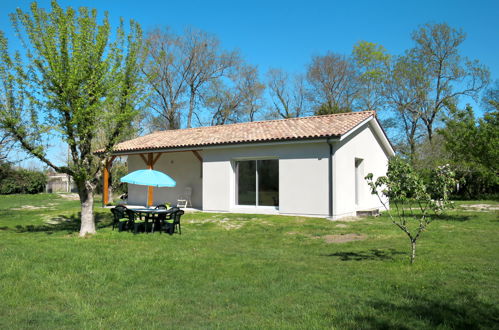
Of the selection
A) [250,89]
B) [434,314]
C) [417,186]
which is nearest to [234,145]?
[417,186]

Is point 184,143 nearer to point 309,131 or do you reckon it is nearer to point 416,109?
point 309,131

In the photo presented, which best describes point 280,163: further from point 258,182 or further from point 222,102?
point 222,102

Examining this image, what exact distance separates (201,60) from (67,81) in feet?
101

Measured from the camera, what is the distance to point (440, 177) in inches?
288

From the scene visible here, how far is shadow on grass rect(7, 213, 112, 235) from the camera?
13.1 metres

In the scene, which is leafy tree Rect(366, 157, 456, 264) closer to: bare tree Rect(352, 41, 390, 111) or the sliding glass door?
the sliding glass door

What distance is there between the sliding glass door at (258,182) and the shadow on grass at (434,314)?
11.4 meters

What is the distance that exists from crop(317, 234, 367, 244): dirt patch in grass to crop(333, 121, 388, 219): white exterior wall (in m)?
3.63

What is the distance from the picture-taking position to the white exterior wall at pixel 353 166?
49.9 ft

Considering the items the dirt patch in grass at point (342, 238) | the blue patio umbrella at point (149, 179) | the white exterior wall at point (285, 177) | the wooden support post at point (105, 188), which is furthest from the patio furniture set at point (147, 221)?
the wooden support post at point (105, 188)

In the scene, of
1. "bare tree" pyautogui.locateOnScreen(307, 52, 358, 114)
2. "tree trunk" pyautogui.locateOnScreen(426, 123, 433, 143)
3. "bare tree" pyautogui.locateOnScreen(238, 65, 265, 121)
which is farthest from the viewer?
"bare tree" pyautogui.locateOnScreen(238, 65, 265, 121)

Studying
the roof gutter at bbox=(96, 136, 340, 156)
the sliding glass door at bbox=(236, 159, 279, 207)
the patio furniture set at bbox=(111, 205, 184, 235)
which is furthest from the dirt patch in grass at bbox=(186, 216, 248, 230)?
the roof gutter at bbox=(96, 136, 340, 156)

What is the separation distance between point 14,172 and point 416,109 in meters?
35.7

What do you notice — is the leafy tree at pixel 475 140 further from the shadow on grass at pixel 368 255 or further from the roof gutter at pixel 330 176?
the shadow on grass at pixel 368 255
